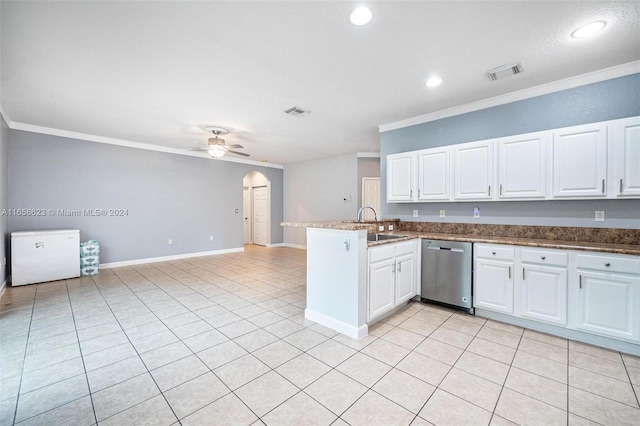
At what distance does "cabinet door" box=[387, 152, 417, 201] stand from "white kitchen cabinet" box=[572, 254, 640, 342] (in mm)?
2026

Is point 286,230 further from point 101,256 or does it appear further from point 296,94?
point 296,94

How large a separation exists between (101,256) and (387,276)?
19.5 feet

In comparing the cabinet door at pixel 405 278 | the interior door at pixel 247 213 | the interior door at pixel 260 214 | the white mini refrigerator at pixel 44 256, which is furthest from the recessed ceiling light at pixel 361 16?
the interior door at pixel 247 213

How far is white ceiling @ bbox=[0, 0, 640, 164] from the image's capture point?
1946 mm

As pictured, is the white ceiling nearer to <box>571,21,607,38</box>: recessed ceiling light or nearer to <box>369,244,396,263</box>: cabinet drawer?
<box>571,21,607,38</box>: recessed ceiling light

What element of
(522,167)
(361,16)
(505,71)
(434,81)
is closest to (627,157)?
(522,167)

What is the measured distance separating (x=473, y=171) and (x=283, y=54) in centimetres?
271

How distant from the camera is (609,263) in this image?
234 centimetres

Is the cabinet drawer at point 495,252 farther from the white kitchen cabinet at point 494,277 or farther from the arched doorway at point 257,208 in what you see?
the arched doorway at point 257,208

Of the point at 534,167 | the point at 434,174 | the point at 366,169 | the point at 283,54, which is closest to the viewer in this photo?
the point at 283,54

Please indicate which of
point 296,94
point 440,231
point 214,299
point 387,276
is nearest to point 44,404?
point 214,299

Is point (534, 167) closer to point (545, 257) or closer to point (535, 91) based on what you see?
point (535, 91)

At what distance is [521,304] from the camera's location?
2.78m

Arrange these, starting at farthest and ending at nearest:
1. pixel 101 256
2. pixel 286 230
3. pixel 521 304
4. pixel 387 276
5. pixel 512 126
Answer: pixel 286 230, pixel 101 256, pixel 512 126, pixel 387 276, pixel 521 304
